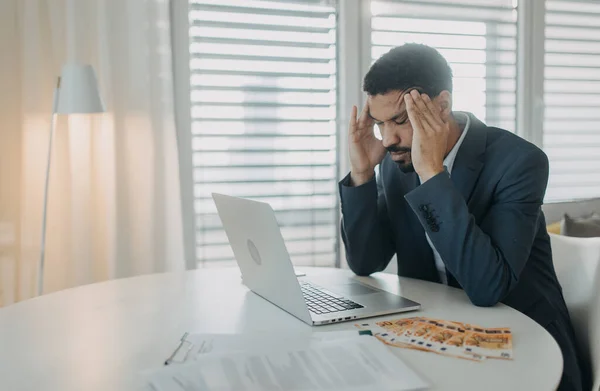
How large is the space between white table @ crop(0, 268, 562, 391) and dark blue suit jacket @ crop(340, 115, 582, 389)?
8 centimetres

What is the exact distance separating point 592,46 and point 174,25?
2.27 meters

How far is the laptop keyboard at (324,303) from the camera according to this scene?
117 cm

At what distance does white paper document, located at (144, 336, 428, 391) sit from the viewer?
79cm

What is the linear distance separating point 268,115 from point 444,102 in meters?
1.27

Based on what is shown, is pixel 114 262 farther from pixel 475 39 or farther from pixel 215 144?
pixel 475 39

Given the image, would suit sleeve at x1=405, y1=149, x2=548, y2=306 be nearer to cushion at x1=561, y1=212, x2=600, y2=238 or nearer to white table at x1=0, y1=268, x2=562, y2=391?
white table at x1=0, y1=268, x2=562, y2=391

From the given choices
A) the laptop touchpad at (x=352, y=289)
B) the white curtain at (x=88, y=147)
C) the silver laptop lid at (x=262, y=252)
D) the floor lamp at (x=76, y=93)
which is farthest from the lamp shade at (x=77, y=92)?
the laptop touchpad at (x=352, y=289)

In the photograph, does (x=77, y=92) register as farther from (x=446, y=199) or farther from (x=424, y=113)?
(x=446, y=199)

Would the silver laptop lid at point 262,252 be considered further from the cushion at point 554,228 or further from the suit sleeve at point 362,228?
the cushion at point 554,228

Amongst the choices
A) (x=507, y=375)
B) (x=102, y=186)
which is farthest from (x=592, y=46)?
(x=507, y=375)

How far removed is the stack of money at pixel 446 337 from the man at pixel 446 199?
0.59 ft

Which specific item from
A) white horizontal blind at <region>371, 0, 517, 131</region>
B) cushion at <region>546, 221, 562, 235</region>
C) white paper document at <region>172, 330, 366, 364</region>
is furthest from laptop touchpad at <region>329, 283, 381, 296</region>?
white horizontal blind at <region>371, 0, 517, 131</region>

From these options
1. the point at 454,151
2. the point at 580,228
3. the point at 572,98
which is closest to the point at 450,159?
the point at 454,151

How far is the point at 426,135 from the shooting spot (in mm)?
1363
